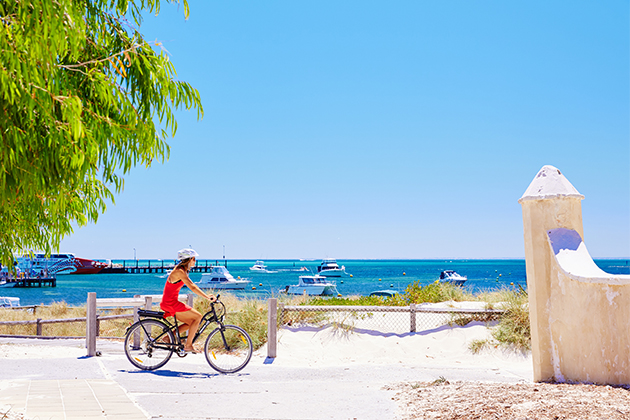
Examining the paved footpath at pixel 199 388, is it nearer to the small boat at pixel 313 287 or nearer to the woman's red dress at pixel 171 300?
the woman's red dress at pixel 171 300

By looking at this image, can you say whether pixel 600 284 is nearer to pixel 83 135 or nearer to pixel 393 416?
pixel 393 416

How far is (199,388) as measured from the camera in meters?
7.66

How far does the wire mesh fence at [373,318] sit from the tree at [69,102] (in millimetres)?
7016

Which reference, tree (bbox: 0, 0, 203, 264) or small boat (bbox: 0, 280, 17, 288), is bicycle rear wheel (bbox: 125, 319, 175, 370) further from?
small boat (bbox: 0, 280, 17, 288)

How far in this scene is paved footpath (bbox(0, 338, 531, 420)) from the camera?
6.19 meters

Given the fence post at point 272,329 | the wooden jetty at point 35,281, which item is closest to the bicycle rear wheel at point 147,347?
the fence post at point 272,329

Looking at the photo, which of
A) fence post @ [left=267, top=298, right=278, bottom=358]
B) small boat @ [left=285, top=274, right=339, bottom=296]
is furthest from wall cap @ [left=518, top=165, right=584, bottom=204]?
small boat @ [left=285, top=274, right=339, bottom=296]

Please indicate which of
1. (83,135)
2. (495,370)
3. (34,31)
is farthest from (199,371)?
(34,31)

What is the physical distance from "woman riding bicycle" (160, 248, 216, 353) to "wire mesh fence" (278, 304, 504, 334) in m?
3.65

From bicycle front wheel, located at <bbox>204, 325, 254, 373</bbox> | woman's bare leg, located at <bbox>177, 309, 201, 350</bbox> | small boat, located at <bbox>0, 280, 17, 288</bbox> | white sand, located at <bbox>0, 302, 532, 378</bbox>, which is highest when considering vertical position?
woman's bare leg, located at <bbox>177, 309, 201, 350</bbox>

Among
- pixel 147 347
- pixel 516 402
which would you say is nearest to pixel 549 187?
pixel 516 402

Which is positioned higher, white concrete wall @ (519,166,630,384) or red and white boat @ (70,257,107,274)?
white concrete wall @ (519,166,630,384)

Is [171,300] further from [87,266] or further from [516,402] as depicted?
[87,266]

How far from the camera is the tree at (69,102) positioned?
3838 mm
